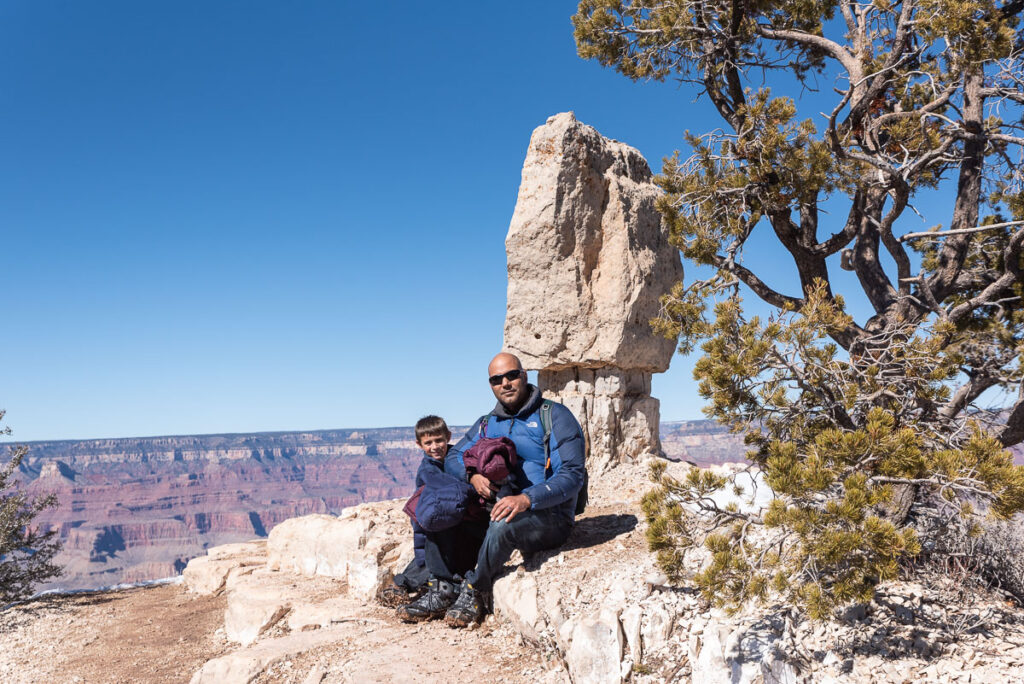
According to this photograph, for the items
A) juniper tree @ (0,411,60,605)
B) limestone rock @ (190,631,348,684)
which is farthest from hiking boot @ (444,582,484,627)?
juniper tree @ (0,411,60,605)

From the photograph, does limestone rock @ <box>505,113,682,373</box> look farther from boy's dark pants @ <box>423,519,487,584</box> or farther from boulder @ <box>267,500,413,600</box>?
boy's dark pants @ <box>423,519,487,584</box>

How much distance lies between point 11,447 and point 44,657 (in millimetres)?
6862

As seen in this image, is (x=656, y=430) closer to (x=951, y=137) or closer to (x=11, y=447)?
(x=951, y=137)

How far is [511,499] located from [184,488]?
5384 inches

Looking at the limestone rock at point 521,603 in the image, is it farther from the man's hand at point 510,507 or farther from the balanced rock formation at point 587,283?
the balanced rock formation at point 587,283

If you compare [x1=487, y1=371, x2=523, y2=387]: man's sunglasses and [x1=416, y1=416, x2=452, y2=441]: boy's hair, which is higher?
[x1=487, y1=371, x2=523, y2=387]: man's sunglasses

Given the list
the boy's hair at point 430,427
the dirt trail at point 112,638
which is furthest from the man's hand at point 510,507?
the dirt trail at point 112,638

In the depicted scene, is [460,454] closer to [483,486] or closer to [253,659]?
[483,486]

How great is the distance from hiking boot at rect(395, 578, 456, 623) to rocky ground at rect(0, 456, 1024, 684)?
0.33ft

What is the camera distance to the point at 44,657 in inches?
283

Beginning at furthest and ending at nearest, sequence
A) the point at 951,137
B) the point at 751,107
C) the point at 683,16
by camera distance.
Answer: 1. the point at 683,16
2. the point at 751,107
3. the point at 951,137

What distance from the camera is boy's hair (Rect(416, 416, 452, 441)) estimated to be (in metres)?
5.93

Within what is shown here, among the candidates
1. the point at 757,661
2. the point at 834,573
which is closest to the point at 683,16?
the point at 834,573

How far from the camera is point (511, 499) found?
498cm
